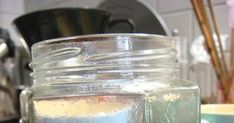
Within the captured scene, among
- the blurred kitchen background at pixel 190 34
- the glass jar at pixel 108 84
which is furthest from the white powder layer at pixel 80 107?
the blurred kitchen background at pixel 190 34

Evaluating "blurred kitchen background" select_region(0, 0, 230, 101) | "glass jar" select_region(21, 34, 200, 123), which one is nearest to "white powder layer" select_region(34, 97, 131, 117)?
"glass jar" select_region(21, 34, 200, 123)

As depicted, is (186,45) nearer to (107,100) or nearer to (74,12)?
(74,12)

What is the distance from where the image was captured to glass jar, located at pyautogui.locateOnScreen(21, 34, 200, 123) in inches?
10.6

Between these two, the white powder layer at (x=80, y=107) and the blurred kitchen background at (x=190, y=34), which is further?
the blurred kitchen background at (x=190, y=34)

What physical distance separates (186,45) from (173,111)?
18.1 inches

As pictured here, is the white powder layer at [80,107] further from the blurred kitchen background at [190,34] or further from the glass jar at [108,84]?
the blurred kitchen background at [190,34]

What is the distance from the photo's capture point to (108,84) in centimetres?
29

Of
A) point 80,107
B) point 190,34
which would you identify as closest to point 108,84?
point 80,107

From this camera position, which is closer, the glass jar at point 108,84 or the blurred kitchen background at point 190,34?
the glass jar at point 108,84

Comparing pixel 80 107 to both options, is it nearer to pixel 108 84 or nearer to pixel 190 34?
pixel 108 84

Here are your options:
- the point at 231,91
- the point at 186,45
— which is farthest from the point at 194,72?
the point at 231,91

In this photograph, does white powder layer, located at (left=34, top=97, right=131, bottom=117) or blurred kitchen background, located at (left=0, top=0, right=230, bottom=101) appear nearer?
white powder layer, located at (left=34, top=97, right=131, bottom=117)

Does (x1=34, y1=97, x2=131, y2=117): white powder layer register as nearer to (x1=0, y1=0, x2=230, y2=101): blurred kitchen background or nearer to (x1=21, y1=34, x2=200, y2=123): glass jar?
Result: (x1=21, y1=34, x2=200, y2=123): glass jar

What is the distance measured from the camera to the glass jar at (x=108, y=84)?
10.6 inches
